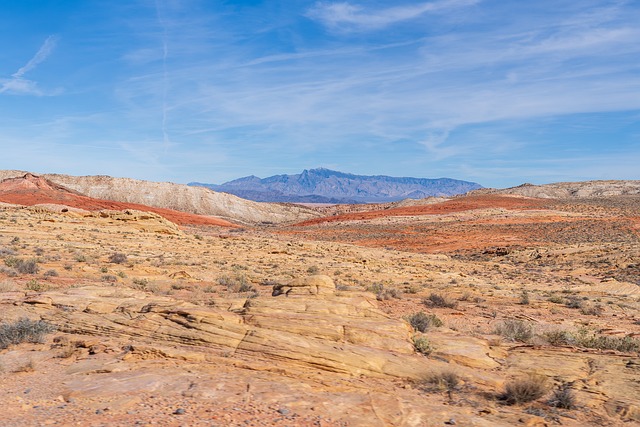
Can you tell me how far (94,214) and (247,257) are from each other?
1987cm

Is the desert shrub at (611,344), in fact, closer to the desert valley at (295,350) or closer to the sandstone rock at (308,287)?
the desert valley at (295,350)

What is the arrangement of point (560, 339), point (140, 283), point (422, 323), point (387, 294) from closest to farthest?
point (560, 339) < point (422, 323) < point (140, 283) < point (387, 294)

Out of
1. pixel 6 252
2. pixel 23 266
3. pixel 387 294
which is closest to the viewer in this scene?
pixel 23 266

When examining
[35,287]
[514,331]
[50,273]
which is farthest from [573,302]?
[50,273]

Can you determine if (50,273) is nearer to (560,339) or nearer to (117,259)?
(117,259)

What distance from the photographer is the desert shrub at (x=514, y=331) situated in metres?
11.5

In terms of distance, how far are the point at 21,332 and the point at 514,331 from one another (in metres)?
11.1

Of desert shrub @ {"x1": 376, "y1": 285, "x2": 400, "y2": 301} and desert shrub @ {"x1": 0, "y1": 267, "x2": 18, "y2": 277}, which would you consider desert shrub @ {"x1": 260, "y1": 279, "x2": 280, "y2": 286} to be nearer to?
desert shrub @ {"x1": 376, "y1": 285, "x2": 400, "y2": 301}

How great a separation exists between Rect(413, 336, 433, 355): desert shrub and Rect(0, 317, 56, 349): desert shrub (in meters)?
7.33

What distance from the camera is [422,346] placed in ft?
30.9

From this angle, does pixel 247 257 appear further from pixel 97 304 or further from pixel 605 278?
pixel 605 278

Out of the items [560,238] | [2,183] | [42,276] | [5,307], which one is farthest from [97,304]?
[2,183]

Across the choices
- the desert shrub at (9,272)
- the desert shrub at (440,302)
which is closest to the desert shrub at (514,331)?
the desert shrub at (440,302)

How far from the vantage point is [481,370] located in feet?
28.5
